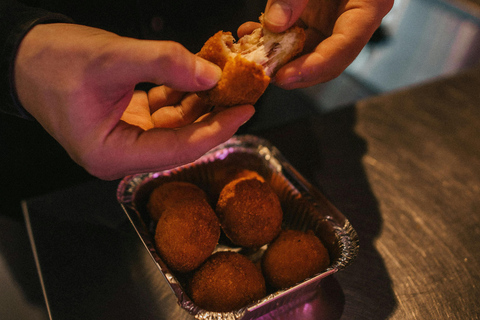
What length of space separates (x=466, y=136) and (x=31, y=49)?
1.50 metres

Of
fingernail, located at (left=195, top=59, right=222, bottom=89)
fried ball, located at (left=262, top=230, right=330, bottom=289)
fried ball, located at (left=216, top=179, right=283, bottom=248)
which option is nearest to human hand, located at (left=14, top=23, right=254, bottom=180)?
fingernail, located at (left=195, top=59, right=222, bottom=89)

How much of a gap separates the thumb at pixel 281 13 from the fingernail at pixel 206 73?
15 centimetres

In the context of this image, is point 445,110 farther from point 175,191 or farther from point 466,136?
point 175,191

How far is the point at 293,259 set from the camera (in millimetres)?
787

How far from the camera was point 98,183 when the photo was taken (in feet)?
3.55

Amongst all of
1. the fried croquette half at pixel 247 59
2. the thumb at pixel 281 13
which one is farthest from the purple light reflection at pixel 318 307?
the thumb at pixel 281 13

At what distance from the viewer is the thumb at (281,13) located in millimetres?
691

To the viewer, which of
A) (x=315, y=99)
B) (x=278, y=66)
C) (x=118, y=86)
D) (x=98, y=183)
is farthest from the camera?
(x=315, y=99)

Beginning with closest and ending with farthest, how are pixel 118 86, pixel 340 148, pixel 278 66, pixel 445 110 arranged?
pixel 118 86, pixel 278 66, pixel 340 148, pixel 445 110

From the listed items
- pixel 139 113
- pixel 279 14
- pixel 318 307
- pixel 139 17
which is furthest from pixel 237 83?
pixel 318 307

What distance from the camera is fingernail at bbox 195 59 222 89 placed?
2.03 ft

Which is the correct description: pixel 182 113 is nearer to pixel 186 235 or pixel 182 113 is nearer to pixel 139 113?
pixel 139 113

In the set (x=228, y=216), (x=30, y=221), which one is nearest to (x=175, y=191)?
(x=228, y=216)

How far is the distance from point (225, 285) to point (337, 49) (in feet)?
1.97
